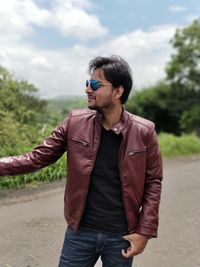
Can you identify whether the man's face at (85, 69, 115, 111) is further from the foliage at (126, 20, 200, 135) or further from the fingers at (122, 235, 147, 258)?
the foliage at (126, 20, 200, 135)

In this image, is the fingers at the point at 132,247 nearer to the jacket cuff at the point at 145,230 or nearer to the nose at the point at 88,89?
the jacket cuff at the point at 145,230

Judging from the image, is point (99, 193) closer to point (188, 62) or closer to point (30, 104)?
point (30, 104)

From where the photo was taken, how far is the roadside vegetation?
9047 mm

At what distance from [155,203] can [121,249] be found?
0.34 metres

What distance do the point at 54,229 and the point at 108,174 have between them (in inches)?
136

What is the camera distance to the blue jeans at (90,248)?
278cm

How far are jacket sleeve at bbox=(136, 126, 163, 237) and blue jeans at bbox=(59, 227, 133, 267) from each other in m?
0.16

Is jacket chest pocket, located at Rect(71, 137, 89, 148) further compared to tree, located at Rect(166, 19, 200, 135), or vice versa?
tree, located at Rect(166, 19, 200, 135)

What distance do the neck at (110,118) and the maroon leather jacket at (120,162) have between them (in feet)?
0.11

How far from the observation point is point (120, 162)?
2732 mm

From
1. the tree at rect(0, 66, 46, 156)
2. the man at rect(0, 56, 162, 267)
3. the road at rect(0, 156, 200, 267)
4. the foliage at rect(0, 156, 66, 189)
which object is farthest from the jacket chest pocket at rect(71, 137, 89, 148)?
the tree at rect(0, 66, 46, 156)

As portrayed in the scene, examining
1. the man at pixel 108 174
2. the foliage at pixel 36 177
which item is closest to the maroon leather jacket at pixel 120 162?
the man at pixel 108 174

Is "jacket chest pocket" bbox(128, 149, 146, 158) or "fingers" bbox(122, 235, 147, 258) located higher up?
"jacket chest pocket" bbox(128, 149, 146, 158)

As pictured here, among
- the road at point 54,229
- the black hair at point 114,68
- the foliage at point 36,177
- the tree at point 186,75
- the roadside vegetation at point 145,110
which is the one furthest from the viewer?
the tree at point 186,75
